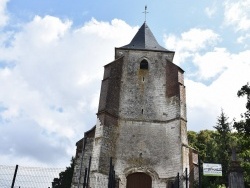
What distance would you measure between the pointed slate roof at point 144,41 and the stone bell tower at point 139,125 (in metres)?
0.66

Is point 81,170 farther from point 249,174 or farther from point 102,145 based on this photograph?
point 249,174

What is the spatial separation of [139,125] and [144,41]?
8.28 metres

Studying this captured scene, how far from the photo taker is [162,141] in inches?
787

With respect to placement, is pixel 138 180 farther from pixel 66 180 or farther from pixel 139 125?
pixel 66 180

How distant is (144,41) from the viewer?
25938mm

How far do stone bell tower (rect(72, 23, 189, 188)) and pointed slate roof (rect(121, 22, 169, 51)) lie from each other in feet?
2.18

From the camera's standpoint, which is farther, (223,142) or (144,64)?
(223,142)

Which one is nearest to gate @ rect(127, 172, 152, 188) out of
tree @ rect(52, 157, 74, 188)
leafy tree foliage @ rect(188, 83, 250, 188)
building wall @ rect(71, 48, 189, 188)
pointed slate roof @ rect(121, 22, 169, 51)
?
building wall @ rect(71, 48, 189, 188)

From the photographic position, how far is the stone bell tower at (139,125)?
61.7 feet

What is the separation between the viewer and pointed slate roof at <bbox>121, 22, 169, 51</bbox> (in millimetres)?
24750

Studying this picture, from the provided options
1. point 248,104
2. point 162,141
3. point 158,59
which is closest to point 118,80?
point 158,59

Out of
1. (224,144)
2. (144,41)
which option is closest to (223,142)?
(224,144)

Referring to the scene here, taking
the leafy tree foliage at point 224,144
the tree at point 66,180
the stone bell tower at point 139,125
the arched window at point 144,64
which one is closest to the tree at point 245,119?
the leafy tree foliage at point 224,144

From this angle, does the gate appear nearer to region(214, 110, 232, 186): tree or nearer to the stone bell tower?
the stone bell tower
